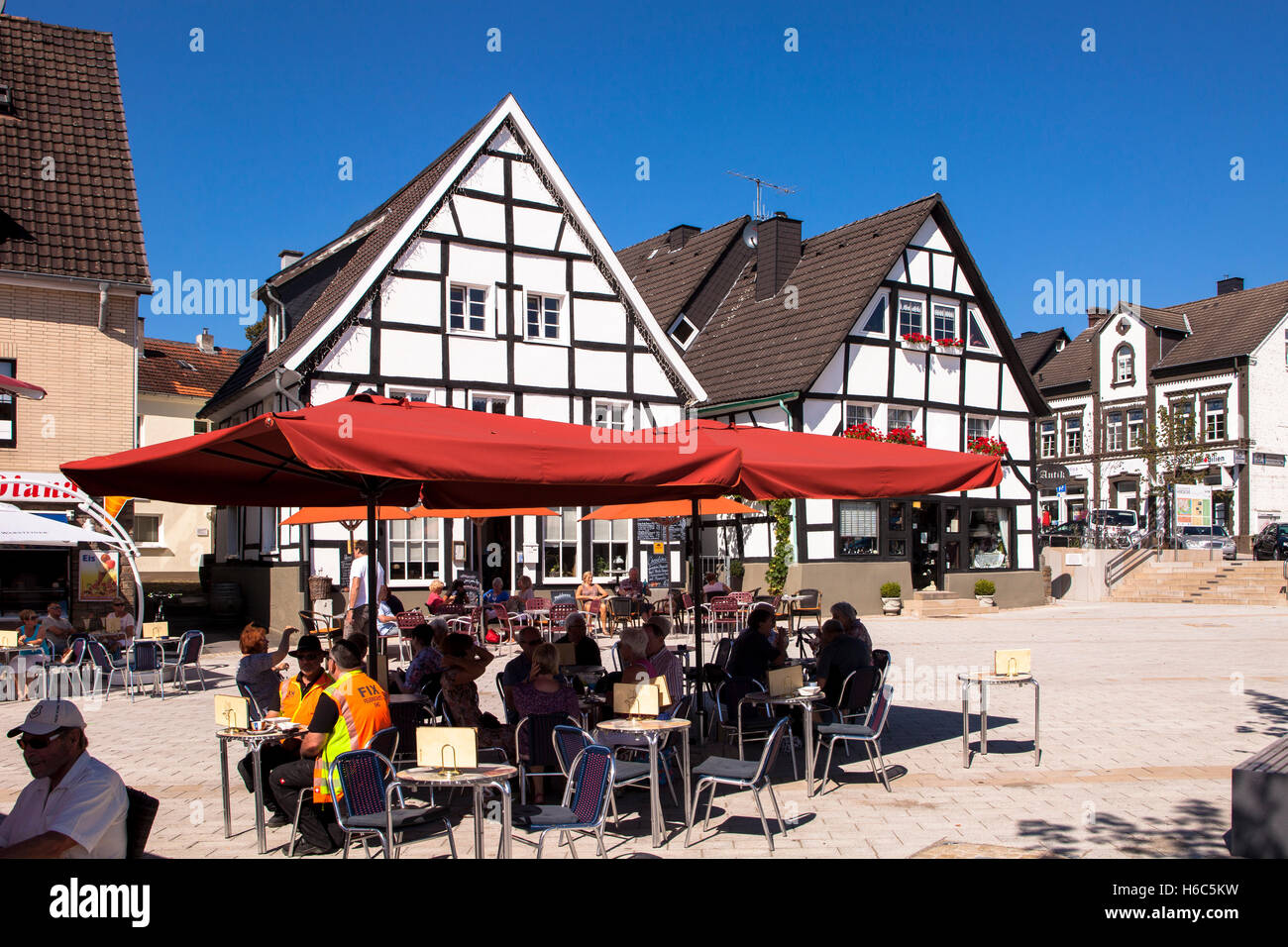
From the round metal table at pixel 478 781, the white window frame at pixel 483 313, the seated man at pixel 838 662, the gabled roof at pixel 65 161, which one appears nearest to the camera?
the round metal table at pixel 478 781

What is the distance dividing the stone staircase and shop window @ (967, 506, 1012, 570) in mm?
5090

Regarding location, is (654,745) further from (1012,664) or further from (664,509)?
(664,509)

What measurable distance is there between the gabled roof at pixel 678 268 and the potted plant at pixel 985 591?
11.0 meters

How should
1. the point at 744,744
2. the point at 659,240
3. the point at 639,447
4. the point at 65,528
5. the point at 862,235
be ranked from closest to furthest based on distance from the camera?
the point at 639,447, the point at 744,744, the point at 65,528, the point at 862,235, the point at 659,240

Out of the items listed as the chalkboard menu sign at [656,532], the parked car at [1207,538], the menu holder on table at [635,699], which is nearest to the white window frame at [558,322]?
the chalkboard menu sign at [656,532]

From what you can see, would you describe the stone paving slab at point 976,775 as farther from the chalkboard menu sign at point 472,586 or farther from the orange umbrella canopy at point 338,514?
the chalkboard menu sign at point 472,586

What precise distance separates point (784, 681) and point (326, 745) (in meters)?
3.38

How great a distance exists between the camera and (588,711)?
322 inches

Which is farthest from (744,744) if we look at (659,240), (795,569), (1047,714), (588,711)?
(659,240)

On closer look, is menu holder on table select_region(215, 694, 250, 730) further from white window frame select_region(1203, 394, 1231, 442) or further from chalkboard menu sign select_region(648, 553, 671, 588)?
white window frame select_region(1203, 394, 1231, 442)

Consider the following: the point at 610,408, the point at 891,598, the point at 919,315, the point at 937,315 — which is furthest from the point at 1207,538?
the point at 610,408

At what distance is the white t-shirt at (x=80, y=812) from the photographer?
161 inches
